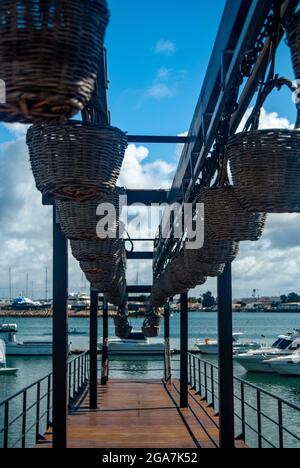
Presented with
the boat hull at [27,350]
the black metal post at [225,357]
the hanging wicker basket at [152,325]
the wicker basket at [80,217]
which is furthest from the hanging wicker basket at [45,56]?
the boat hull at [27,350]

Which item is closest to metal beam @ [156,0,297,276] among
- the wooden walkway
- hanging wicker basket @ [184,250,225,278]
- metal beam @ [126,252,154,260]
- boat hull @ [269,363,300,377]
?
hanging wicker basket @ [184,250,225,278]

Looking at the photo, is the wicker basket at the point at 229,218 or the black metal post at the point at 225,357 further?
the black metal post at the point at 225,357

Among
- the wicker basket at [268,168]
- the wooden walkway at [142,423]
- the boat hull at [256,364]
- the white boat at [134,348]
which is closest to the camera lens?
the wicker basket at [268,168]

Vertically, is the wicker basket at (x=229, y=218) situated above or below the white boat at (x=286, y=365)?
above

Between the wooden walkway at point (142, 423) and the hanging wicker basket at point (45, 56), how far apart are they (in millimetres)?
5160

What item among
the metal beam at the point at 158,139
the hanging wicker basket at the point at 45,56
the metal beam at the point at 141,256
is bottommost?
the hanging wicker basket at the point at 45,56

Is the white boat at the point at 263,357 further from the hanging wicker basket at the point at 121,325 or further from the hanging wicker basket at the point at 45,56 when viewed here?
the hanging wicker basket at the point at 45,56

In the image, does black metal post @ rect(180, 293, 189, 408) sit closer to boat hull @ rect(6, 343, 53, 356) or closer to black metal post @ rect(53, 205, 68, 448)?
black metal post @ rect(53, 205, 68, 448)

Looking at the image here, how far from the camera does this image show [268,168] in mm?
1807

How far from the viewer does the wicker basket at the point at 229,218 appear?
2.54 m

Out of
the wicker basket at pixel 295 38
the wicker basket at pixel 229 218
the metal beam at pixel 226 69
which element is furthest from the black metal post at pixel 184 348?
the wicker basket at pixel 295 38

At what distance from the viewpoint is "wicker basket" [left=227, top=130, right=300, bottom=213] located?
5.85 ft

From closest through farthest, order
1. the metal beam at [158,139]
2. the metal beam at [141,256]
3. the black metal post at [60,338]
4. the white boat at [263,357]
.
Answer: the metal beam at [158,139]
the black metal post at [60,338]
the metal beam at [141,256]
the white boat at [263,357]
